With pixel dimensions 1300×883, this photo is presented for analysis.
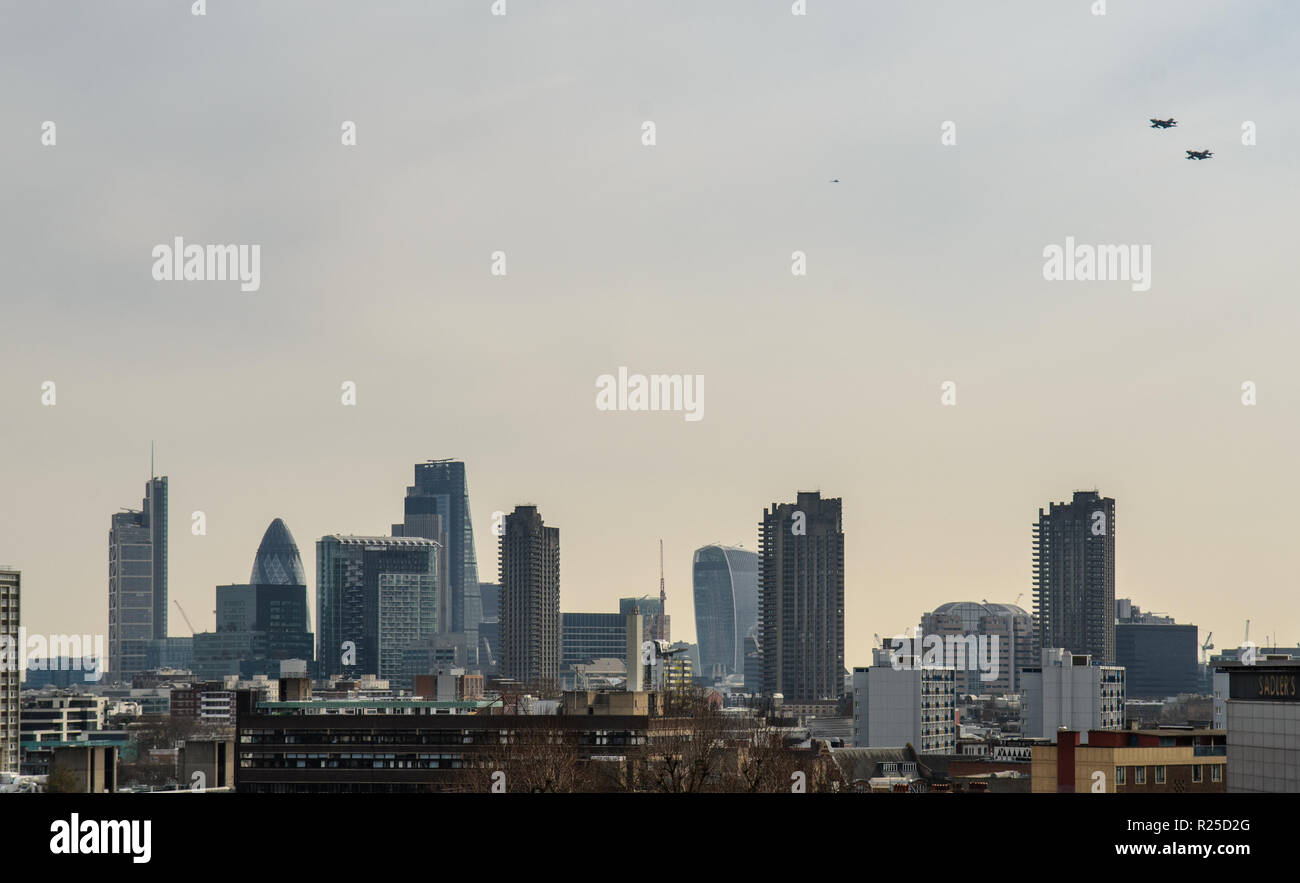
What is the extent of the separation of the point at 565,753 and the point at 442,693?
9686 centimetres

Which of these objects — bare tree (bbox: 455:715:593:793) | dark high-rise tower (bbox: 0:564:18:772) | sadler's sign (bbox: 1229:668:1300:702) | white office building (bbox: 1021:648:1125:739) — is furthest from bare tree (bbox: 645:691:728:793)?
dark high-rise tower (bbox: 0:564:18:772)

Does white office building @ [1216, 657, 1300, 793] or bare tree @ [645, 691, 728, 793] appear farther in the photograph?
bare tree @ [645, 691, 728, 793]

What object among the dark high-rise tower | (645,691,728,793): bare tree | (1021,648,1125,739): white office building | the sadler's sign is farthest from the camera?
(1021,648,1125,739): white office building

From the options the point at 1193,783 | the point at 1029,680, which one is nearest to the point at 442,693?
the point at 1029,680

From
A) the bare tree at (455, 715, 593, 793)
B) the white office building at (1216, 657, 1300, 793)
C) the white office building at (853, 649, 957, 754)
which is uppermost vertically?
the white office building at (1216, 657, 1300, 793)

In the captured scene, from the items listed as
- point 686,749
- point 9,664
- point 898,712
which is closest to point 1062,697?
point 898,712

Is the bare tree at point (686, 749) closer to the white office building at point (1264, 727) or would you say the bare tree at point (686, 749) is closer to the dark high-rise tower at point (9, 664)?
the white office building at point (1264, 727)

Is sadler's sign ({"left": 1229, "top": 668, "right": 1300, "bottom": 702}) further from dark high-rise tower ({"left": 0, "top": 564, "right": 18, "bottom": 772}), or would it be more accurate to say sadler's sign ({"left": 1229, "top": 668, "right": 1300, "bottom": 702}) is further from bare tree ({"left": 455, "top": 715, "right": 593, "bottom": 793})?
dark high-rise tower ({"left": 0, "top": 564, "right": 18, "bottom": 772})

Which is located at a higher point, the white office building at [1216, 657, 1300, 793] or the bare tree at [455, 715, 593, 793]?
the white office building at [1216, 657, 1300, 793]

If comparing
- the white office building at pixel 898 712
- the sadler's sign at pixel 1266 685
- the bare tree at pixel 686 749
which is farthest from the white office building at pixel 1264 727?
the white office building at pixel 898 712
